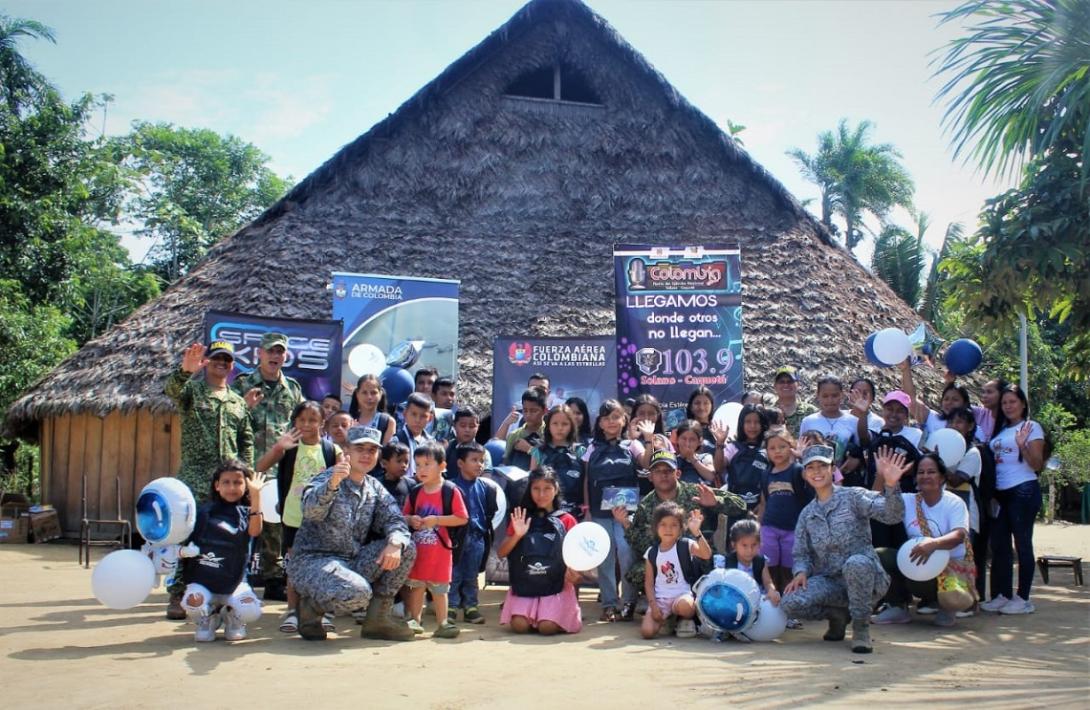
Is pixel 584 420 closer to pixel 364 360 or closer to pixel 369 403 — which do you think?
pixel 369 403

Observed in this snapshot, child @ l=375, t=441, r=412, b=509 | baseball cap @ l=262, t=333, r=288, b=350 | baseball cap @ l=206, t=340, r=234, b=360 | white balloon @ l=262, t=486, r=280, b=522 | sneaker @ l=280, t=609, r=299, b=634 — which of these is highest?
baseball cap @ l=262, t=333, r=288, b=350

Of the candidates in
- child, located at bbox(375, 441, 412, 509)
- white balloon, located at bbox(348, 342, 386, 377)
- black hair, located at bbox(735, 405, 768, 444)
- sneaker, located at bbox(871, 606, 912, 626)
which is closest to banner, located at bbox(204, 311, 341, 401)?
white balloon, located at bbox(348, 342, 386, 377)

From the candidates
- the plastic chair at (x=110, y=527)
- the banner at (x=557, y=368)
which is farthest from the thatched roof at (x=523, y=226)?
the banner at (x=557, y=368)

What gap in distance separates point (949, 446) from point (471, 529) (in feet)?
10.6

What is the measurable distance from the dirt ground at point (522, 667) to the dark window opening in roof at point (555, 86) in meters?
8.80

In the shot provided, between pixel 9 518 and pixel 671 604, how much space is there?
9627mm

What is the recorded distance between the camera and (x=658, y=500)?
20.5ft

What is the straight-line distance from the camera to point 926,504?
20.3ft

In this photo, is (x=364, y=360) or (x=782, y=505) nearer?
(x=782, y=505)

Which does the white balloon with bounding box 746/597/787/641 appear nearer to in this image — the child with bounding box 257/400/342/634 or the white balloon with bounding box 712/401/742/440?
the white balloon with bounding box 712/401/742/440

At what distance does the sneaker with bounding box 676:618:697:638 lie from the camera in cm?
570

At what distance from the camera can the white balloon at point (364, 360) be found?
834cm

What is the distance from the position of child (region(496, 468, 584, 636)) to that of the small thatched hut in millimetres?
4400

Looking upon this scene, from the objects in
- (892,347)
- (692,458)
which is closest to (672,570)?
(692,458)
